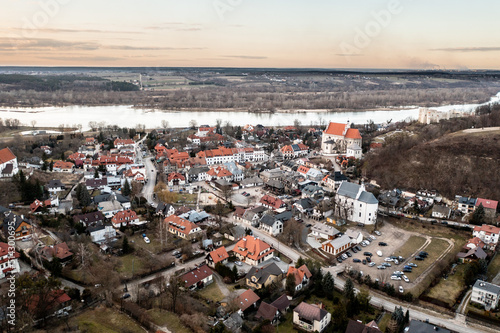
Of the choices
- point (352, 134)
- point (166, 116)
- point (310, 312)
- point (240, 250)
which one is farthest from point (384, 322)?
point (166, 116)

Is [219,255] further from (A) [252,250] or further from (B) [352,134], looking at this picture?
(B) [352,134]

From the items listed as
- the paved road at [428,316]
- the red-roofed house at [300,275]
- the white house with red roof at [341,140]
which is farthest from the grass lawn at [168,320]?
the white house with red roof at [341,140]

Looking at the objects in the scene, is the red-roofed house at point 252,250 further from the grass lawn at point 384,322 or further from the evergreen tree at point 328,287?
the grass lawn at point 384,322

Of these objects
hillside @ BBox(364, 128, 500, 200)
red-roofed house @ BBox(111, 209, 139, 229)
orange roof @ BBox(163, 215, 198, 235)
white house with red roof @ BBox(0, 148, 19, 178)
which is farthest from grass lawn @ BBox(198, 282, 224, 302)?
white house with red roof @ BBox(0, 148, 19, 178)

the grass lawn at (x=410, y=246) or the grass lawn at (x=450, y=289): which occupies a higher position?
the grass lawn at (x=410, y=246)

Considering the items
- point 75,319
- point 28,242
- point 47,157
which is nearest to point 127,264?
point 75,319
